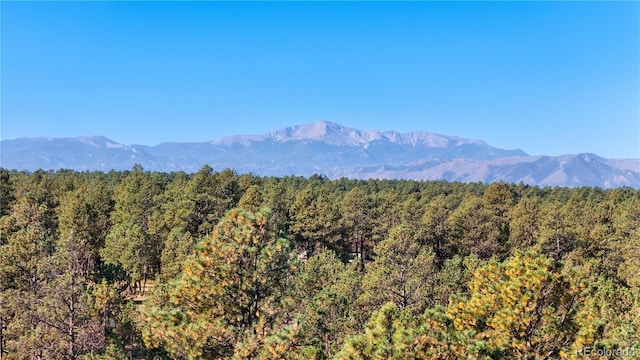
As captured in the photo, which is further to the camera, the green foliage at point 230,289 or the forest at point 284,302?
the green foliage at point 230,289

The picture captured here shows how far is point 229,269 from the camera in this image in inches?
540

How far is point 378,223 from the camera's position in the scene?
63.2m

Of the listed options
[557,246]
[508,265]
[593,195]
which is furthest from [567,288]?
[593,195]

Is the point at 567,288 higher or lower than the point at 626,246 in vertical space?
higher

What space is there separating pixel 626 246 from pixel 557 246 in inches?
294

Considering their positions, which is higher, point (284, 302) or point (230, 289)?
point (230, 289)

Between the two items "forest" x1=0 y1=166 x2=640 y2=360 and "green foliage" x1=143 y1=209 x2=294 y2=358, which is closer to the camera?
"forest" x1=0 y1=166 x2=640 y2=360

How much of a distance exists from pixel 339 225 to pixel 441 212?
1343 cm

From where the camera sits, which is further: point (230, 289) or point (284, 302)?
point (284, 302)

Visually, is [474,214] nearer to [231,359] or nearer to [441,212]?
[441,212]

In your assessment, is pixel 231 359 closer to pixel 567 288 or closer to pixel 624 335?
pixel 567 288

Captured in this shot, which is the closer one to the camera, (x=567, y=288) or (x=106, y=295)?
(x=567, y=288)

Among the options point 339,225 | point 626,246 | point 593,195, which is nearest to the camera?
point 626,246

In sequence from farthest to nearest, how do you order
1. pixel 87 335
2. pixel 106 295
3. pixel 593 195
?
pixel 593 195 < pixel 106 295 < pixel 87 335
